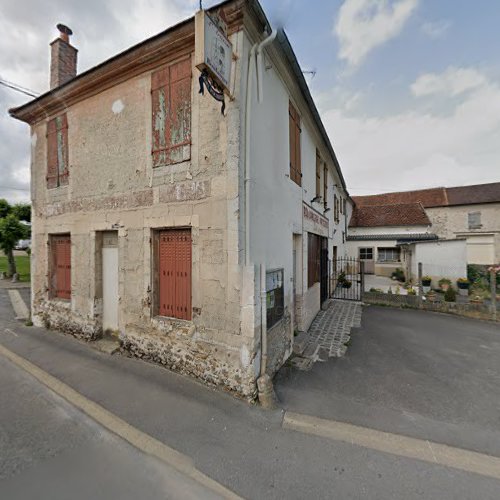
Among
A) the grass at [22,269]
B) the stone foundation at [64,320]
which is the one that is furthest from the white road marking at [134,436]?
the grass at [22,269]

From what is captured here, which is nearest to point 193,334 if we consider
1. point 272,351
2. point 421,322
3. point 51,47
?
point 272,351

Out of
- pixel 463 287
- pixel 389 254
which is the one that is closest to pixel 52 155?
pixel 463 287

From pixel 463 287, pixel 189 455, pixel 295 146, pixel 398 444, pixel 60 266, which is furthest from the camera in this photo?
pixel 463 287

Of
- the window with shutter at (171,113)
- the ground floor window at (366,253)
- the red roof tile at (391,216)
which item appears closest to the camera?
the window with shutter at (171,113)

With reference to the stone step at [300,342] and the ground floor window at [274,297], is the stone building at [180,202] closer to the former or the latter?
the ground floor window at [274,297]

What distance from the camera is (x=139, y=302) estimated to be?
15.4ft

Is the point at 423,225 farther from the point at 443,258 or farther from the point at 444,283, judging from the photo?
the point at 444,283

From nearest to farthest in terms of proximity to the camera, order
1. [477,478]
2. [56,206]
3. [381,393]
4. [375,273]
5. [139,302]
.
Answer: [477,478] → [381,393] → [139,302] → [56,206] → [375,273]

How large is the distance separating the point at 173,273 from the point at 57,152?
485 cm

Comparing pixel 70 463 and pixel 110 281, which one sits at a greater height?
pixel 110 281

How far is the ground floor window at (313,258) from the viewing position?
6.70 metres

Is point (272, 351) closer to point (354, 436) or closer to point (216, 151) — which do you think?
point (354, 436)

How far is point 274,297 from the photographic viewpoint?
173 inches

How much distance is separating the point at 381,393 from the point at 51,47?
11.1 metres
